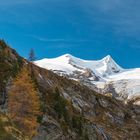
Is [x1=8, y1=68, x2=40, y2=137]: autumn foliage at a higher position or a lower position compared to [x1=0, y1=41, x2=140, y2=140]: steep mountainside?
lower

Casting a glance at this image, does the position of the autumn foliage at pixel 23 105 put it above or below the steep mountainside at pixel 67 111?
below

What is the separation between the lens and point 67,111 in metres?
92.4

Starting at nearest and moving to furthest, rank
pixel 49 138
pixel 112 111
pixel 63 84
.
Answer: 1. pixel 49 138
2. pixel 63 84
3. pixel 112 111

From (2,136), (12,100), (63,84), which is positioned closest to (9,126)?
(2,136)

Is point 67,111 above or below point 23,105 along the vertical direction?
above

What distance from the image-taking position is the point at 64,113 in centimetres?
8806

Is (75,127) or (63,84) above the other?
(63,84)

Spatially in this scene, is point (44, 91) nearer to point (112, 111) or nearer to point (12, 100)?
point (12, 100)

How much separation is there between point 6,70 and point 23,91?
23791 millimetres

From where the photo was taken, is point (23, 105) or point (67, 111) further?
point (67, 111)

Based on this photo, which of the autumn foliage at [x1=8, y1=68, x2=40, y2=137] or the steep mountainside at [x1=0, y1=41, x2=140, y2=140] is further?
the steep mountainside at [x1=0, y1=41, x2=140, y2=140]

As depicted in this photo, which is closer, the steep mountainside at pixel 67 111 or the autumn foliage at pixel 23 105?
the autumn foliage at pixel 23 105

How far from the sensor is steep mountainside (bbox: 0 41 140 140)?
7519 cm

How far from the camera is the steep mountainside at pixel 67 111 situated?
7519cm
